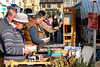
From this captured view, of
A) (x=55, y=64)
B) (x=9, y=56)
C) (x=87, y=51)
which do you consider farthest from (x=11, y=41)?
(x=87, y=51)

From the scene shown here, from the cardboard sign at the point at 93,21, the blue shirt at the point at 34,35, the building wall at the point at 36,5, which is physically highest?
the building wall at the point at 36,5

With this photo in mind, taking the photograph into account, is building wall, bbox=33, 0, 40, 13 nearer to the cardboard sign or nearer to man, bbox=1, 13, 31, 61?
the cardboard sign

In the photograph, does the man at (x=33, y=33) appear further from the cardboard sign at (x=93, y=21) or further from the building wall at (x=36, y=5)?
the building wall at (x=36, y=5)

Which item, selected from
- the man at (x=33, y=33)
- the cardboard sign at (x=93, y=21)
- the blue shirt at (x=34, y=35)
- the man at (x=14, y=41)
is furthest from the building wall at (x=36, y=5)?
the man at (x=14, y=41)

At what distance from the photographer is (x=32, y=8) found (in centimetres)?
4659

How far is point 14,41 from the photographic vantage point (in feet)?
10.3

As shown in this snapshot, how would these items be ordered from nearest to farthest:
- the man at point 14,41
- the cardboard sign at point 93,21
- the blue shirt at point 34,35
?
1. the man at point 14,41
2. the blue shirt at point 34,35
3. the cardboard sign at point 93,21

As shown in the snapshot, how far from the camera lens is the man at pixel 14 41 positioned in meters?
3.01

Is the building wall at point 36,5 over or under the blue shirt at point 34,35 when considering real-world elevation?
over

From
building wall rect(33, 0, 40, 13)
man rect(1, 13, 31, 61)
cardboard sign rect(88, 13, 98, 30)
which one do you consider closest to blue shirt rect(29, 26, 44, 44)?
man rect(1, 13, 31, 61)

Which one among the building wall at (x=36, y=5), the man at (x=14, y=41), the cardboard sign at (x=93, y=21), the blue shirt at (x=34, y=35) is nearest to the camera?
the man at (x=14, y=41)

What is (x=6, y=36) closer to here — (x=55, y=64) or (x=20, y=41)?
(x=20, y=41)

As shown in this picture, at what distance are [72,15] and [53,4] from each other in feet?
128

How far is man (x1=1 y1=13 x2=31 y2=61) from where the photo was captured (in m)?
3.01
